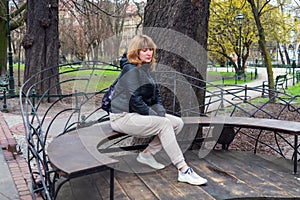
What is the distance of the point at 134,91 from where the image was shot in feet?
12.4

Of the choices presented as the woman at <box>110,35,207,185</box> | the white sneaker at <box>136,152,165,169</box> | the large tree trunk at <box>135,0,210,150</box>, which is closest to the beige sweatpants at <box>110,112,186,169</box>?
the woman at <box>110,35,207,185</box>

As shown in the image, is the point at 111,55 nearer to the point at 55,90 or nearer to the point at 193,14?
the point at 55,90

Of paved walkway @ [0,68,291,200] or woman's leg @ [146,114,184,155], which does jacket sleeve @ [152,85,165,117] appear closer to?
woman's leg @ [146,114,184,155]

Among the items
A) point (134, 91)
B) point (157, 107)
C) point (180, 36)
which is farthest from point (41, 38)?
point (134, 91)

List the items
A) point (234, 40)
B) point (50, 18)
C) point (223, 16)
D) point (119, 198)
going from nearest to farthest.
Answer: point (119, 198), point (50, 18), point (223, 16), point (234, 40)

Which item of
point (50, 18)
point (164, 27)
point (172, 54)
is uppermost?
point (50, 18)

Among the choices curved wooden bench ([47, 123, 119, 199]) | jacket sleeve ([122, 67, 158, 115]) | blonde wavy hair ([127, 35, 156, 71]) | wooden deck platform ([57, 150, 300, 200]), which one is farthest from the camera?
blonde wavy hair ([127, 35, 156, 71])

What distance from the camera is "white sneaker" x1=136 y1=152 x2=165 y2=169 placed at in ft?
14.2

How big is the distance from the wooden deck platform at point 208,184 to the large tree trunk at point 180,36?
1.17 meters

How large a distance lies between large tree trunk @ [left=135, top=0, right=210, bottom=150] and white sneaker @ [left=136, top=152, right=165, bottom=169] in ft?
4.02

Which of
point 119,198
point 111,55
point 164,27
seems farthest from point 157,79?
point 111,55

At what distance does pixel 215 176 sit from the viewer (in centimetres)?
409

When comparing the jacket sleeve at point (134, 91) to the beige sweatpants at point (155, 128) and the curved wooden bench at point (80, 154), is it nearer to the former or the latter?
the beige sweatpants at point (155, 128)

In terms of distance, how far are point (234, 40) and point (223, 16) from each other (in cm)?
334
